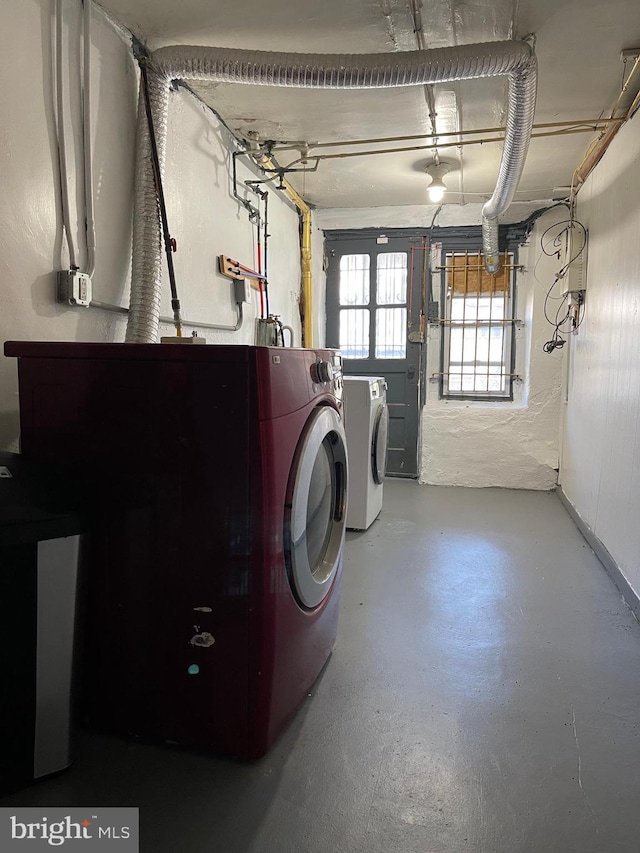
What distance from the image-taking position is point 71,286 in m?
1.73

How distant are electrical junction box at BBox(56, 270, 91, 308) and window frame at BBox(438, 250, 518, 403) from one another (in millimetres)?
3504

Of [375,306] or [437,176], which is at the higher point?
[437,176]

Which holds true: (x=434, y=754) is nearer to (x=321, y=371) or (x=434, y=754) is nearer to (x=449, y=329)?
(x=321, y=371)

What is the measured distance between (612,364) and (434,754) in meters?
2.23

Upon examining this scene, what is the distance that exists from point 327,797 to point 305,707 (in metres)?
0.35

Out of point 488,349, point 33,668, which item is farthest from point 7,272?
point 488,349

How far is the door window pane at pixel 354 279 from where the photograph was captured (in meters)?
4.88

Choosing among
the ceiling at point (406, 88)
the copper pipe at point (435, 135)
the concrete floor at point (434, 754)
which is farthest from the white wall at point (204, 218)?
the concrete floor at point (434, 754)

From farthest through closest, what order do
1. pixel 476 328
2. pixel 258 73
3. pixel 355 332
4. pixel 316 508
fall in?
pixel 355 332 → pixel 476 328 → pixel 258 73 → pixel 316 508

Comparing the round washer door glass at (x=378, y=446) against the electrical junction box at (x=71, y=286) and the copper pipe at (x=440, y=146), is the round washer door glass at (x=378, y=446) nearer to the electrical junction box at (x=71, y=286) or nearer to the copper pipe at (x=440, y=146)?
the copper pipe at (x=440, y=146)

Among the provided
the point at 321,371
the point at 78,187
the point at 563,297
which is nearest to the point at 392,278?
the point at 563,297

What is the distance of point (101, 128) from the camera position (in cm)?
192

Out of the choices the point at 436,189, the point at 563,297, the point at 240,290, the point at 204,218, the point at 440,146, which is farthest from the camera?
the point at 563,297

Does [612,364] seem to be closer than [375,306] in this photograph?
Yes
